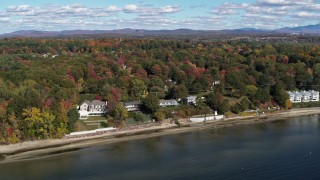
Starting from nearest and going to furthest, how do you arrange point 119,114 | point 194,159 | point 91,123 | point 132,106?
point 194,159, point 91,123, point 119,114, point 132,106

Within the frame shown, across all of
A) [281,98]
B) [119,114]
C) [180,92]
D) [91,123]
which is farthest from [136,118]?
[281,98]

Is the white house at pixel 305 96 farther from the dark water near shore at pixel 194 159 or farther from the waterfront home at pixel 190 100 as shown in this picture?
the waterfront home at pixel 190 100

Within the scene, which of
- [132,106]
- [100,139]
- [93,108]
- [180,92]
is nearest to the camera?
[100,139]

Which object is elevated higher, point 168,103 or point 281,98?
point 168,103

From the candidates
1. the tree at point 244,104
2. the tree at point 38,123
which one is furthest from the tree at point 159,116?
the tree at point 38,123

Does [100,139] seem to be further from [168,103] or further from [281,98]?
[281,98]

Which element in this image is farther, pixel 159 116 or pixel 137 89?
pixel 137 89
